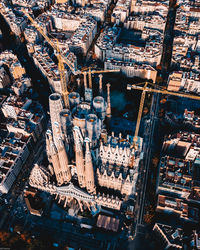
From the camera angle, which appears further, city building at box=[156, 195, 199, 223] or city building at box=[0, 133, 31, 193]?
city building at box=[0, 133, 31, 193]

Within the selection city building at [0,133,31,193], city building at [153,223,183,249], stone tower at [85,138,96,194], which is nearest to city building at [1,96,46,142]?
city building at [0,133,31,193]

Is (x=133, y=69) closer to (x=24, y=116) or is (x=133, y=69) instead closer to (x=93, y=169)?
(x=24, y=116)

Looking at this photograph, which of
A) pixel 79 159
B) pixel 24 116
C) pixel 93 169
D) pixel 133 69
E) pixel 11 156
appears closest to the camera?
pixel 79 159

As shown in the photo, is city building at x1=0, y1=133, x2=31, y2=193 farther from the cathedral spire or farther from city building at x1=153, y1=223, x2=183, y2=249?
city building at x1=153, y1=223, x2=183, y2=249

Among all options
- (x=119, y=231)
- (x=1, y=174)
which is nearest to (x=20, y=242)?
(x=1, y=174)

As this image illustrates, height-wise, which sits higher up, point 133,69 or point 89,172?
point 133,69

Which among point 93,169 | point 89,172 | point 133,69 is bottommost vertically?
point 93,169

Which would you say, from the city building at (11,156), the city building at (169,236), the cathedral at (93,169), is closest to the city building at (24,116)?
the city building at (11,156)

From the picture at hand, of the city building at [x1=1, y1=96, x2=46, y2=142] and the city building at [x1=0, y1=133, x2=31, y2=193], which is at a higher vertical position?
the city building at [x1=1, y1=96, x2=46, y2=142]

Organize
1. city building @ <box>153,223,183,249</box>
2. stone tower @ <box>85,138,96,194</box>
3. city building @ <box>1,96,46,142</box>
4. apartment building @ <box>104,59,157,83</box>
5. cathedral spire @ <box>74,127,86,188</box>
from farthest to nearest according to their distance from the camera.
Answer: apartment building @ <box>104,59,157,83</box> → city building @ <box>1,96,46,142</box> → city building @ <box>153,223,183,249</box> → cathedral spire @ <box>74,127,86,188</box> → stone tower @ <box>85,138,96,194</box>

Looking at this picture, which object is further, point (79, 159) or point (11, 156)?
point (11, 156)

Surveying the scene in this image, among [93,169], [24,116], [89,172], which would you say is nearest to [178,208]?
[93,169]
